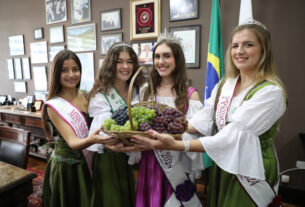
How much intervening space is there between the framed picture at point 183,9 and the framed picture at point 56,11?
2.14 m

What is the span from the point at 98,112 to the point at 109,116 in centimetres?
10

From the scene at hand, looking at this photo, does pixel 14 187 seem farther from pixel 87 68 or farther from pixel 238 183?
pixel 87 68

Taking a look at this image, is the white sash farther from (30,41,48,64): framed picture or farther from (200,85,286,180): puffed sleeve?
(30,41,48,64): framed picture

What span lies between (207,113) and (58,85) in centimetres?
110

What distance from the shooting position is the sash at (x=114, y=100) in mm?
1479

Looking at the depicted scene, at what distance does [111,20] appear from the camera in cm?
312

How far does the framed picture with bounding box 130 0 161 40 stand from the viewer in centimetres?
276

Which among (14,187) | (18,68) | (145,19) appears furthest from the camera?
(18,68)

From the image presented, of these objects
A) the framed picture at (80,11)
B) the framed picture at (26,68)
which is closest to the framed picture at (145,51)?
the framed picture at (80,11)

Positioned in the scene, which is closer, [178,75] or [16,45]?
[178,75]

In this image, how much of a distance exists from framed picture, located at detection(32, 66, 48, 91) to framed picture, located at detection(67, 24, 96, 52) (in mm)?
958

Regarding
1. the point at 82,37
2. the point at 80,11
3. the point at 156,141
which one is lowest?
the point at 156,141

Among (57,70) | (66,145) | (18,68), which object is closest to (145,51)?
(57,70)

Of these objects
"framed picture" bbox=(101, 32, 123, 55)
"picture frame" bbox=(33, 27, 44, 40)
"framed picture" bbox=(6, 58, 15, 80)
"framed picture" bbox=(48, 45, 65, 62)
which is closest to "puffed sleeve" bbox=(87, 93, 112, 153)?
"framed picture" bbox=(101, 32, 123, 55)
